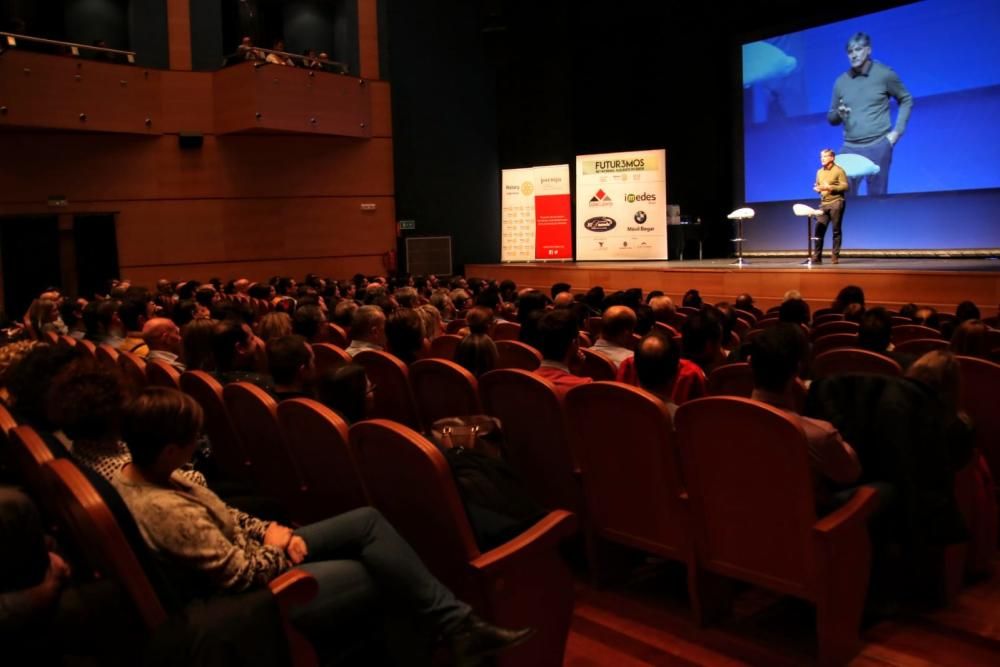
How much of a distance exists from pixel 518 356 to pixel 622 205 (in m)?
9.00

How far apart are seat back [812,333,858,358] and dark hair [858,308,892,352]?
50cm

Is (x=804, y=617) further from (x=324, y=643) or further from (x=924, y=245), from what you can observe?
(x=924, y=245)

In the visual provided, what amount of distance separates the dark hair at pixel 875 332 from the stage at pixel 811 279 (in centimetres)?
525

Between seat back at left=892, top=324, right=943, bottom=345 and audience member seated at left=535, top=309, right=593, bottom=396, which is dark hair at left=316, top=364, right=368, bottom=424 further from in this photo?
seat back at left=892, top=324, right=943, bottom=345

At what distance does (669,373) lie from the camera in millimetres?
2924

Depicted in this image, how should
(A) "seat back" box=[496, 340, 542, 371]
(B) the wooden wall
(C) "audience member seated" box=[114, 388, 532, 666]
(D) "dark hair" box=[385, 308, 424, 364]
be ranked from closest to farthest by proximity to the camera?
1. (C) "audience member seated" box=[114, 388, 532, 666]
2. (A) "seat back" box=[496, 340, 542, 371]
3. (D) "dark hair" box=[385, 308, 424, 364]
4. (B) the wooden wall

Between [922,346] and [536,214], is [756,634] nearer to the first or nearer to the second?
[922,346]

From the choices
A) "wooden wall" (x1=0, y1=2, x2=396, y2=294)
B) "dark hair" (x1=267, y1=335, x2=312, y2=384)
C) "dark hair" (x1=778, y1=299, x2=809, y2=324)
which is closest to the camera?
"dark hair" (x1=267, y1=335, x2=312, y2=384)

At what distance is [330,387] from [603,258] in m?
10.6

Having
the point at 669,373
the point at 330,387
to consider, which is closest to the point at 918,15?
the point at 669,373

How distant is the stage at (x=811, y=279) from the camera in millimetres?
8562

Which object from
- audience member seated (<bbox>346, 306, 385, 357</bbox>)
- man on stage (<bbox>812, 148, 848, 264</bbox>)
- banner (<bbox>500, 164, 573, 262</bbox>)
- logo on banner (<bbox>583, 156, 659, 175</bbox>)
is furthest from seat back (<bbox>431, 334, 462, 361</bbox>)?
banner (<bbox>500, 164, 573, 262</bbox>)

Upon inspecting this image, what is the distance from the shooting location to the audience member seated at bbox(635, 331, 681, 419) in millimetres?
2885

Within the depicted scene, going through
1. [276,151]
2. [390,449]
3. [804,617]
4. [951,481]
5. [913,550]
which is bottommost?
[804,617]
